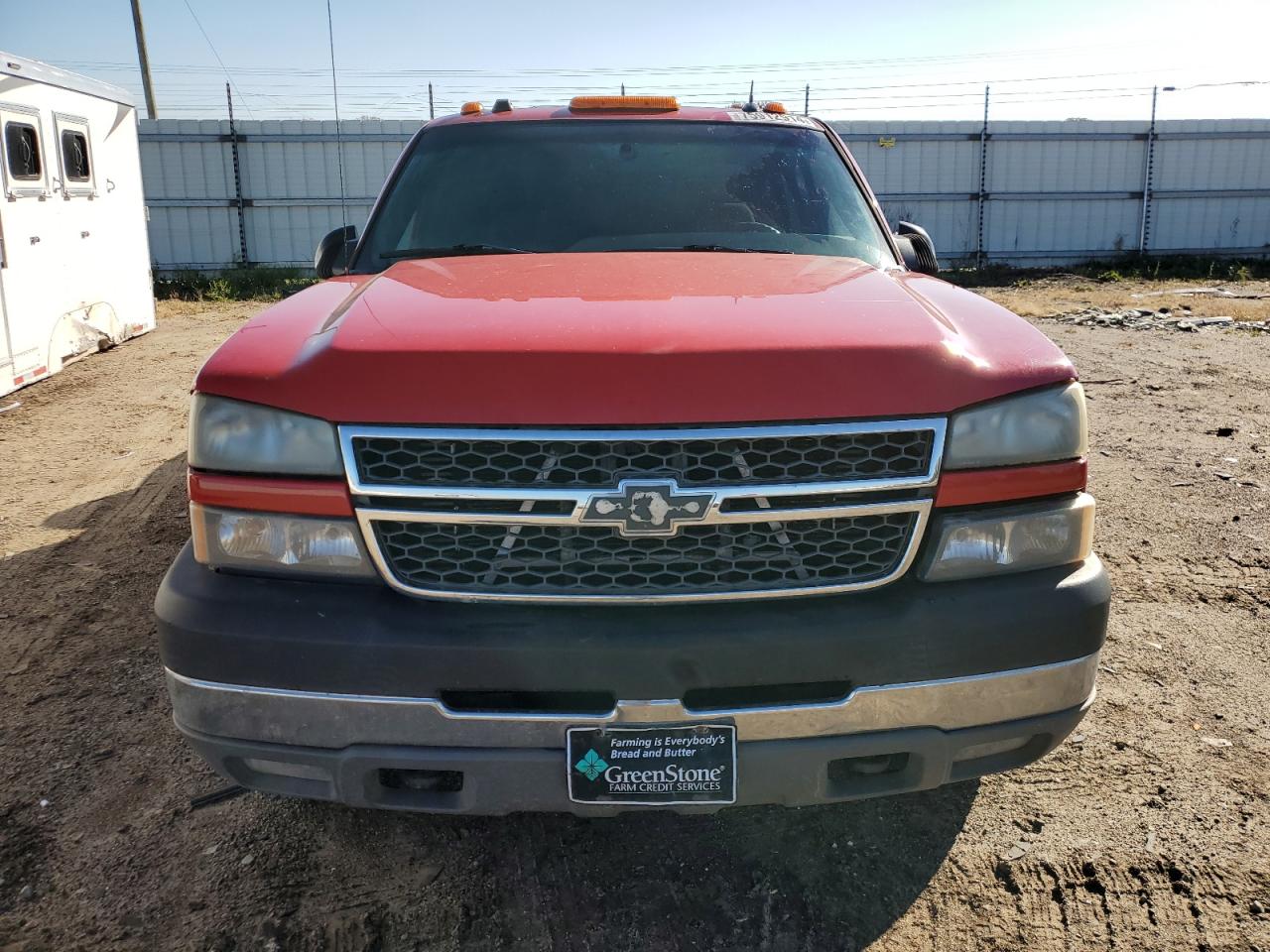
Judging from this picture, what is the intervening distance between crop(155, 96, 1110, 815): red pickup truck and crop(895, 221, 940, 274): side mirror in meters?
1.46

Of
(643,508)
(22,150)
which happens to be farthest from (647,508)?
(22,150)

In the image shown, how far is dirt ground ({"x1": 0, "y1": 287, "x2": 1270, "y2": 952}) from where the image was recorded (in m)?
2.39

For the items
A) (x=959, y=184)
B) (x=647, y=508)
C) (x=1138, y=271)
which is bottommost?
(x=1138, y=271)

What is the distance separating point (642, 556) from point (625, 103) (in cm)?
242

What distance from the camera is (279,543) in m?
2.18

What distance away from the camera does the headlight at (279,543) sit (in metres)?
2.16

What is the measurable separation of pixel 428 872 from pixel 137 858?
740 millimetres

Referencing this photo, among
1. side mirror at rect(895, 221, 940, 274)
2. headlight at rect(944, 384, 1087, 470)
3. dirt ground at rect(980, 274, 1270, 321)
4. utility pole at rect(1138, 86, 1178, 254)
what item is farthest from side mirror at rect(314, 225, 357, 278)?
utility pole at rect(1138, 86, 1178, 254)

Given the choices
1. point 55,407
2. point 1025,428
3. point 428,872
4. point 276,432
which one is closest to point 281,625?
point 276,432

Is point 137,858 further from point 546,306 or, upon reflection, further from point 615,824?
point 546,306

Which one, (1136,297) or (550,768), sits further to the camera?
(1136,297)

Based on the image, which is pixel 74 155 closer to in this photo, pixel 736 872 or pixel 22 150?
pixel 22 150

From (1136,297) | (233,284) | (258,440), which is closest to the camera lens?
(258,440)

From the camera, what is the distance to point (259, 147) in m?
19.0
